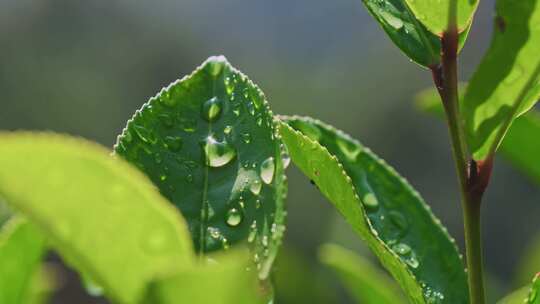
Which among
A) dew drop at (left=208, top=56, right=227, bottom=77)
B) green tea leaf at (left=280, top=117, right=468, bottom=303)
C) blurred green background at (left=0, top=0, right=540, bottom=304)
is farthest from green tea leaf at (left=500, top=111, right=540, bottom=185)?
blurred green background at (left=0, top=0, right=540, bottom=304)

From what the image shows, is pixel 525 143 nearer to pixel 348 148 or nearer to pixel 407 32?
pixel 348 148

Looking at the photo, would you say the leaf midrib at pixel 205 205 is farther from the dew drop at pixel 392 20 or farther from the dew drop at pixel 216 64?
the dew drop at pixel 392 20

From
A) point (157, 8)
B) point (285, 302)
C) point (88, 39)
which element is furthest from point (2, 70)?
point (285, 302)

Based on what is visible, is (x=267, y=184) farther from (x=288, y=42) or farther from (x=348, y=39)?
(x=288, y=42)

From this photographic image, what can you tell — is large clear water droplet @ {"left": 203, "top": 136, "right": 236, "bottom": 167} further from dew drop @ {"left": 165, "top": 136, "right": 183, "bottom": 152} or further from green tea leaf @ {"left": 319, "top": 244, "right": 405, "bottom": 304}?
green tea leaf @ {"left": 319, "top": 244, "right": 405, "bottom": 304}

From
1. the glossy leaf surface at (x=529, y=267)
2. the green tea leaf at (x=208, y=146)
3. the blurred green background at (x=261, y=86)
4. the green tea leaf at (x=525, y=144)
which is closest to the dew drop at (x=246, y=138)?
the green tea leaf at (x=208, y=146)

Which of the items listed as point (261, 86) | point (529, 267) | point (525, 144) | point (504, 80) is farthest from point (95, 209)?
point (261, 86)
